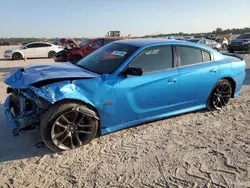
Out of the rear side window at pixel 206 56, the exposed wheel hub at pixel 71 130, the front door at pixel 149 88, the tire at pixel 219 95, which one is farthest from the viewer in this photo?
the tire at pixel 219 95

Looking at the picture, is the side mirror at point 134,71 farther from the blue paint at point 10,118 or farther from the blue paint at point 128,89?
the blue paint at point 10,118

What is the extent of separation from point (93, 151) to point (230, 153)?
78.8 inches

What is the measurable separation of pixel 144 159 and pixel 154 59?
1.69m

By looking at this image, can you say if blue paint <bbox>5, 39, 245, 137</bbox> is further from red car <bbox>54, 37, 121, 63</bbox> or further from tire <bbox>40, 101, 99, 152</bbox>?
red car <bbox>54, 37, 121, 63</bbox>

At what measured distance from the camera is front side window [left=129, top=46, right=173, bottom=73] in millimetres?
3618

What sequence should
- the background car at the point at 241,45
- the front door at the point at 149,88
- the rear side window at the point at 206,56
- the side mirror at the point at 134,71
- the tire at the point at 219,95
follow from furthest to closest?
the background car at the point at 241,45 < the tire at the point at 219,95 < the rear side window at the point at 206,56 < the front door at the point at 149,88 < the side mirror at the point at 134,71

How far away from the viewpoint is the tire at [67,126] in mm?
2980

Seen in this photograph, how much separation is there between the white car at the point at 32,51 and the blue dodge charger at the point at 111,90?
46.2ft

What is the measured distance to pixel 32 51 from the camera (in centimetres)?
1675

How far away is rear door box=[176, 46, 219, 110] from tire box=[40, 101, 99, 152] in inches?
68.7

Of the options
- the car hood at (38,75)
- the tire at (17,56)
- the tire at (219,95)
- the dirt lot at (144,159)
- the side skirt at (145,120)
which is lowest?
the dirt lot at (144,159)

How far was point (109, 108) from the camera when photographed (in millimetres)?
3332

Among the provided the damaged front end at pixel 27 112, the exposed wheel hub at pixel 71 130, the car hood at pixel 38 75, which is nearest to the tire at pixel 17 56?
the car hood at pixel 38 75

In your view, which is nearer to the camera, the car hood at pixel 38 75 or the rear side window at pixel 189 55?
the car hood at pixel 38 75
